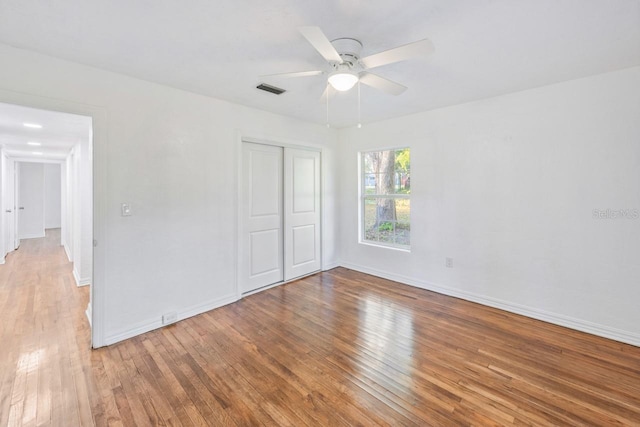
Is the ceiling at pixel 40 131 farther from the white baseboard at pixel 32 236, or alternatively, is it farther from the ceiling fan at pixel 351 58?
the white baseboard at pixel 32 236

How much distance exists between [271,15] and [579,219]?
3217mm

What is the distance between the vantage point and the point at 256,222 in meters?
3.76

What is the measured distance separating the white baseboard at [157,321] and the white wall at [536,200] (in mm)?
2492

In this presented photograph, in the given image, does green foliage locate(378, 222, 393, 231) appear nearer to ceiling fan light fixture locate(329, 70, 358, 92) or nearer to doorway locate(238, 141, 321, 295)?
doorway locate(238, 141, 321, 295)

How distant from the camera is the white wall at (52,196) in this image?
9492 mm

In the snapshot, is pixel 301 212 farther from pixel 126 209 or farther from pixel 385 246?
pixel 126 209

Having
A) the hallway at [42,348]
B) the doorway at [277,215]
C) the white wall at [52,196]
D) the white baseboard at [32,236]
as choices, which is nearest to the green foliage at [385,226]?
the doorway at [277,215]

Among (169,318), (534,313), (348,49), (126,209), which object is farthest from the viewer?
(534,313)

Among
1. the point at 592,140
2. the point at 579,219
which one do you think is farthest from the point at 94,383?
the point at 592,140

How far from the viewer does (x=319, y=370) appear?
212cm

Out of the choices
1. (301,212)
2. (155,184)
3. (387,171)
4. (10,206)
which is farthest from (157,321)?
(10,206)

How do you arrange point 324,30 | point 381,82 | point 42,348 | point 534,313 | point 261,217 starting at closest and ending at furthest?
point 324,30 < point 381,82 < point 42,348 < point 534,313 < point 261,217

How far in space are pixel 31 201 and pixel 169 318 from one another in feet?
27.9

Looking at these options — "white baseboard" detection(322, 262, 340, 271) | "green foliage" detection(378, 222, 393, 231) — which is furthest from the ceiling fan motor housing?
"white baseboard" detection(322, 262, 340, 271)
